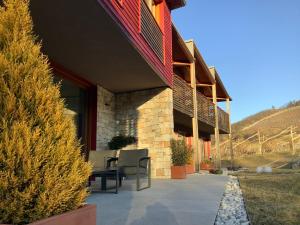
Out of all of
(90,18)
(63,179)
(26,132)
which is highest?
(90,18)

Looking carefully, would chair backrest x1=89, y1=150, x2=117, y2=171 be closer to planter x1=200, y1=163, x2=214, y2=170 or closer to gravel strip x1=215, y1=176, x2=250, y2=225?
gravel strip x1=215, y1=176, x2=250, y2=225

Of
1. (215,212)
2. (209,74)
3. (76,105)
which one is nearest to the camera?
(215,212)

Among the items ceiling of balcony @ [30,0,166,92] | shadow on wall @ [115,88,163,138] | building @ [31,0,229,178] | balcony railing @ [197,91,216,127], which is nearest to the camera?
ceiling of balcony @ [30,0,166,92]

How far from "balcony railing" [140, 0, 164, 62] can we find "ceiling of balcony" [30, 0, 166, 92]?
630 millimetres

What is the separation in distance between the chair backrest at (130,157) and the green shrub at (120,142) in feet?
8.58

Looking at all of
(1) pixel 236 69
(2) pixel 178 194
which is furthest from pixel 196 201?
(1) pixel 236 69

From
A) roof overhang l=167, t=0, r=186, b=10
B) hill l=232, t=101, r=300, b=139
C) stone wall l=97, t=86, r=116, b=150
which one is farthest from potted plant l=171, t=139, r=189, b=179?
hill l=232, t=101, r=300, b=139

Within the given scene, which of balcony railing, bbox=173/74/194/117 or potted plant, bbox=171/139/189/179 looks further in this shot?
balcony railing, bbox=173/74/194/117

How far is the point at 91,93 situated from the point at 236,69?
1016 inches

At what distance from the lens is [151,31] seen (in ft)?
24.1

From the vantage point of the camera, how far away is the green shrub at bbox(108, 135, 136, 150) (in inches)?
334

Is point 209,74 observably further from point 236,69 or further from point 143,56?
point 236,69

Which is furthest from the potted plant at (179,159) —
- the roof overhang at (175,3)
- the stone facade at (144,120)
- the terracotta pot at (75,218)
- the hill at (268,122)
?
Result: the hill at (268,122)

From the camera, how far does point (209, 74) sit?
13.9m
